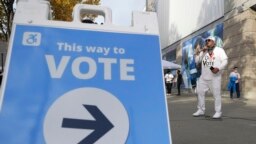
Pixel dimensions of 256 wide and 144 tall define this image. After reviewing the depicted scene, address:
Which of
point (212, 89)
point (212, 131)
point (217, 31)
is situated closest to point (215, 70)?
point (212, 89)

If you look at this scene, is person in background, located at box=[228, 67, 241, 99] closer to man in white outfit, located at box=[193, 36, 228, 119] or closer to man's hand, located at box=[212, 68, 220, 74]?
man in white outfit, located at box=[193, 36, 228, 119]

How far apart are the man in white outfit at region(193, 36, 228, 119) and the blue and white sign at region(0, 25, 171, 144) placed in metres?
6.07

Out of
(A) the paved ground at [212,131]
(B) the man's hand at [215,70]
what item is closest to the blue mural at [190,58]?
(B) the man's hand at [215,70]

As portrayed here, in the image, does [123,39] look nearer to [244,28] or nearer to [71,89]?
[71,89]

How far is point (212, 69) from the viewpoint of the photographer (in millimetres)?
8828

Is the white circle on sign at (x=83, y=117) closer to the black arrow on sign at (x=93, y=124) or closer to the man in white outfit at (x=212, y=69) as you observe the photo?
the black arrow on sign at (x=93, y=124)

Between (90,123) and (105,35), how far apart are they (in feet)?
1.99

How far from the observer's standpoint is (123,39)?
9.73 ft

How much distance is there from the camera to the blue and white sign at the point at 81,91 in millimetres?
2627

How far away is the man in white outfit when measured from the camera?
29.0ft

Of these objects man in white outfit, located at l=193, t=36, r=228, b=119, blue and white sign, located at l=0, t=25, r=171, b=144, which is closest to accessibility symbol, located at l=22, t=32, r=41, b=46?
blue and white sign, located at l=0, t=25, r=171, b=144

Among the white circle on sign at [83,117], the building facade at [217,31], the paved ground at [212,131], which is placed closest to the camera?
the white circle on sign at [83,117]

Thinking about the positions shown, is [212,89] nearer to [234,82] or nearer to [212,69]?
[212,69]

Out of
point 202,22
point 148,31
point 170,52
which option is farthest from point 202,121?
point 170,52
